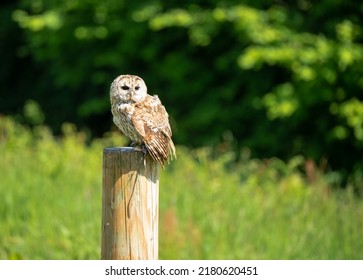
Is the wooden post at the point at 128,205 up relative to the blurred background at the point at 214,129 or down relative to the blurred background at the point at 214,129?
down

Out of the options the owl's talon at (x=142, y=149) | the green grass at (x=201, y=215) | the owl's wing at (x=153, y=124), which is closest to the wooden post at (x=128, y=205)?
the owl's talon at (x=142, y=149)

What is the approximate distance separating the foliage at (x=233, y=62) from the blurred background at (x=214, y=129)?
2cm

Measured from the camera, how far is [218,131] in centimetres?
1057

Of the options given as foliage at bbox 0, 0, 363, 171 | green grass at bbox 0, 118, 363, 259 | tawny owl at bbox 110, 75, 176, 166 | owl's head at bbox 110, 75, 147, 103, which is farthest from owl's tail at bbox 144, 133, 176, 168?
foliage at bbox 0, 0, 363, 171

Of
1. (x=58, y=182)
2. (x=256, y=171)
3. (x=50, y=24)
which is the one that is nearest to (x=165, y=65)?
(x=50, y=24)

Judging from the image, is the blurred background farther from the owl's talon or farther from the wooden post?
the wooden post

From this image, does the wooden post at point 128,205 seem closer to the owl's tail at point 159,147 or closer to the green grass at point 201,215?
the owl's tail at point 159,147

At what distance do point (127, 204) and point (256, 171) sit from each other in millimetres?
4846

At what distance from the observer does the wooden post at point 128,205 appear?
3719 mm

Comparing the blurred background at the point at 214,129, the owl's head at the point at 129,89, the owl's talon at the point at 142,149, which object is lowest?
the owl's talon at the point at 142,149

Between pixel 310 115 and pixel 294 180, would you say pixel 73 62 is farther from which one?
pixel 294 180

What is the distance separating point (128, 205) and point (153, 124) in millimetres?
675

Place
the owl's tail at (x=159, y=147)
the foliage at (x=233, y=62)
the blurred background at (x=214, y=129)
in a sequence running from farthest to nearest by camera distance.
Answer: the foliage at (x=233, y=62)
the blurred background at (x=214, y=129)
the owl's tail at (x=159, y=147)

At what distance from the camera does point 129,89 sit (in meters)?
4.26
